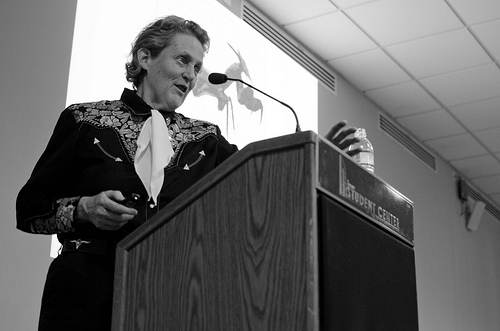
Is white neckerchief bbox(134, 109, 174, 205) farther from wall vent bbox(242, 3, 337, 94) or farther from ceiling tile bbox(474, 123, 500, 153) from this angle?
ceiling tile bbox(474, 123, 500, 153)

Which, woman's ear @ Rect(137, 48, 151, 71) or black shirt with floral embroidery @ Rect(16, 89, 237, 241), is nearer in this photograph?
black shirt with floral embroidery @ Rect(16, 89, 237, 241)

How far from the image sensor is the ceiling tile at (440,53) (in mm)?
4891

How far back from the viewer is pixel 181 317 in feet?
4.17

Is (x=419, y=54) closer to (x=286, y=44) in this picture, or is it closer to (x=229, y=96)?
(x=286, y=44)

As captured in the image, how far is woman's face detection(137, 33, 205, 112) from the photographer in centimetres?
186

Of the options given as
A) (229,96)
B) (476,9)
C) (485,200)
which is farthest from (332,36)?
(485,200)

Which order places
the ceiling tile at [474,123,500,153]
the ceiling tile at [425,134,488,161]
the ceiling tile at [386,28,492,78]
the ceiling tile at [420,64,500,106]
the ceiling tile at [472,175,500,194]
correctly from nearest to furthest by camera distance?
1. the ceiling tile at [386,28,492,78]
2. the ceiling tile at [420,64,500,106]
3. the ceiling tile at [474,123,500,153]
4. the ceiling tile at [425,134,488,161]
5. the ceiling tile at [472,175,500,194]

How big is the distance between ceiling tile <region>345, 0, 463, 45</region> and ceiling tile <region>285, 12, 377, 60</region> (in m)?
0.07

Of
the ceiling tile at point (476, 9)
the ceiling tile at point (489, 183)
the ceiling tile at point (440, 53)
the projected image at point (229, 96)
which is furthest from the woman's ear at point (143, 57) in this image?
the ceiling tile at point (489, 183)

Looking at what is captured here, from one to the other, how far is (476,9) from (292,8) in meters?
1.07

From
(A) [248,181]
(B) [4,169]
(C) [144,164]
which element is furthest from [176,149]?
(B) [4,169]

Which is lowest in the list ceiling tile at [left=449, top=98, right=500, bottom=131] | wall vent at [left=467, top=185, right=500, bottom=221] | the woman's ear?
the woman's ear

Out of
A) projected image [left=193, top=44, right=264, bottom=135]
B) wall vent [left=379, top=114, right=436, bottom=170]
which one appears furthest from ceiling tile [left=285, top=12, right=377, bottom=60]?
wall vent [left=379, top=114, right=436, bottom=170]

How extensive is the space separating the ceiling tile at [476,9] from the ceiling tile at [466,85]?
24.9 inches
